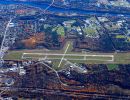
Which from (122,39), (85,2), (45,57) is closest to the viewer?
(45,57)

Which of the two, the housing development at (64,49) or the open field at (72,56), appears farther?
the open field at (72,56)

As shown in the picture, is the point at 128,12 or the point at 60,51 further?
the point at 128,12

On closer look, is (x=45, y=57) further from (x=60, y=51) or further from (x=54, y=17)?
(x=54, y=17)

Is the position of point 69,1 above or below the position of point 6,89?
above

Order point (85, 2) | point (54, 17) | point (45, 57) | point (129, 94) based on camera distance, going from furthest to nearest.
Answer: point (85, 2) < point (54, 17) < point (45, 57) < point (129, 94)

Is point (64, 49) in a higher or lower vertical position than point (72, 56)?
higher

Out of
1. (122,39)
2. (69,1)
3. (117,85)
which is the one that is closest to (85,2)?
(69,1)

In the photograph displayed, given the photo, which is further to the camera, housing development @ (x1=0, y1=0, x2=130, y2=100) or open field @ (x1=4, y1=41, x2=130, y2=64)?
open field @ (x1=4, y1=41, x2=130, y2=64)

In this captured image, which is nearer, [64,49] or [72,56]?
[72,56]
